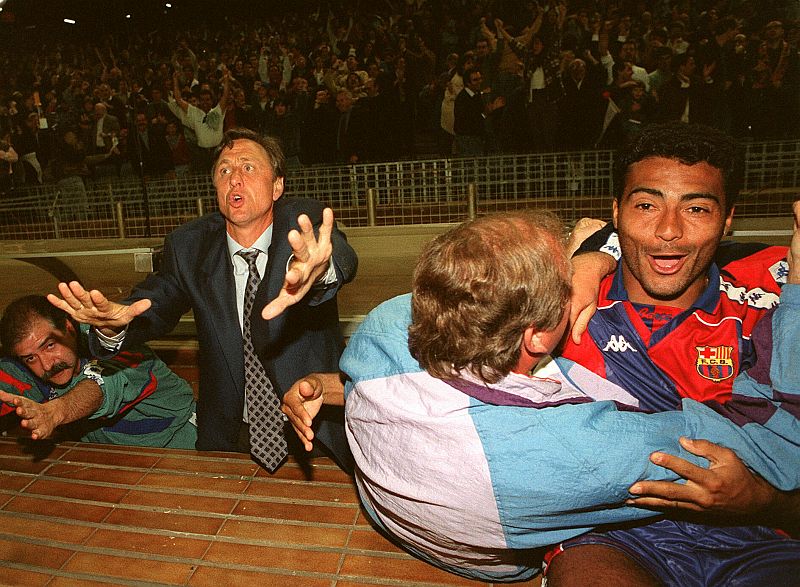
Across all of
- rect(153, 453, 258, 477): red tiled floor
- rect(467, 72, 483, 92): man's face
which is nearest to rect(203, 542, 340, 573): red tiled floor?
rect(153, 453, 258, 477): red tiled floor

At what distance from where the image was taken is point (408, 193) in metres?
6.41

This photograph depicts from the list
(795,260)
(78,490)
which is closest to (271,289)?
(78,490)

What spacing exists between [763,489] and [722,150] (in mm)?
1012

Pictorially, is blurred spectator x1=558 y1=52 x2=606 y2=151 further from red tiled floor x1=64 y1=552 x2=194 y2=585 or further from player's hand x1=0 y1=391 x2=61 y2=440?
red tiled floor x1=64 y1=552 x2=194 y2=585

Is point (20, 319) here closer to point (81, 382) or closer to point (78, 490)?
point (81, 382)

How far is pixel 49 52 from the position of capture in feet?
24.2

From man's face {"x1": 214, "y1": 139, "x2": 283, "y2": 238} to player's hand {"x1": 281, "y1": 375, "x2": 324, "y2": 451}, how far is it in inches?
33.1

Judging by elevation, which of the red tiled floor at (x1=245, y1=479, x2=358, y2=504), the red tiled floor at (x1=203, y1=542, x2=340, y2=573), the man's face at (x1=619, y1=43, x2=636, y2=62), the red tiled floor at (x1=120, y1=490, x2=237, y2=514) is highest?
the man's face at (x1=619, y1=43, x2=636, y2=62)

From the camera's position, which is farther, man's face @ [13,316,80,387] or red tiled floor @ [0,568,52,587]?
man's face @ [13,316,80,387]

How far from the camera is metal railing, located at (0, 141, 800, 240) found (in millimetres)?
5449

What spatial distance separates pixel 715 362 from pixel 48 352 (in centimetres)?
232

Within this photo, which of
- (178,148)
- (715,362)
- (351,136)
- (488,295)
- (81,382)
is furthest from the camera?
(178,148)

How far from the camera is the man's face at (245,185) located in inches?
85.9

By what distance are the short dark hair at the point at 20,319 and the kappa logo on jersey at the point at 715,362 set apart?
2272mm
